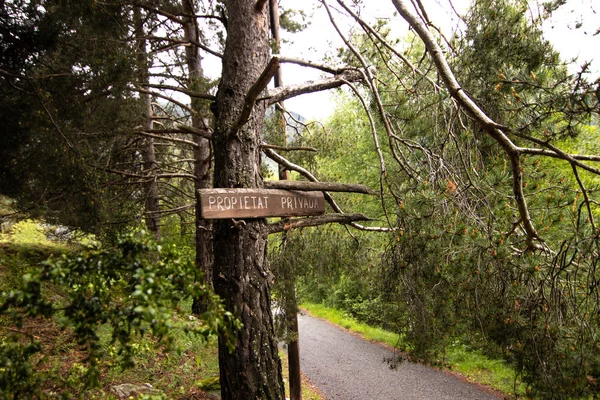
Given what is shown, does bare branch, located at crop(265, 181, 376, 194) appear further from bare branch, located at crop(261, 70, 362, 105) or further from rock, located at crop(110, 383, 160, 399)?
rock, located at crop(110, 383, 160, 399)

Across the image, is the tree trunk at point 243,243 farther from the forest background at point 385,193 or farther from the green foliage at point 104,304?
the green foliage at point 104,304

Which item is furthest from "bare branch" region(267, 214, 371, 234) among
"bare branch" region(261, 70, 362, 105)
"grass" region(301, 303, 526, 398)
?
"grass" region(301, 303, 526, 398)

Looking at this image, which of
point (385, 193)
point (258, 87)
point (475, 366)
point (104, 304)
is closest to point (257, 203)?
point (258, 87)

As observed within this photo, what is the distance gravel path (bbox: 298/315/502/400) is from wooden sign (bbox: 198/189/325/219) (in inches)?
225

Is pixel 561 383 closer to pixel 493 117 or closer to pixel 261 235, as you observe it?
pixel 493 117

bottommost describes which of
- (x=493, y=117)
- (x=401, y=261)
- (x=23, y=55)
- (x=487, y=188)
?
(x=401, y=261)

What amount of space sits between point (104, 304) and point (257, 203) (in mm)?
1645

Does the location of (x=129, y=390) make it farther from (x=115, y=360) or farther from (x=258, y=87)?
(x=258, y=87)

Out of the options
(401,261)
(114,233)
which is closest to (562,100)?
(401,261)

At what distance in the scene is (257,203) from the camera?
302 cm

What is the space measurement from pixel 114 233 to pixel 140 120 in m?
1.74

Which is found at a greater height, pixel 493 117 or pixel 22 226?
pixel 493 117

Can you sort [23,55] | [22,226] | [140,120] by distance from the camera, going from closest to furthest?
1. [23,55]
2. [140,120]
3. [22,226]

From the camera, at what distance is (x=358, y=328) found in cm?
1412
